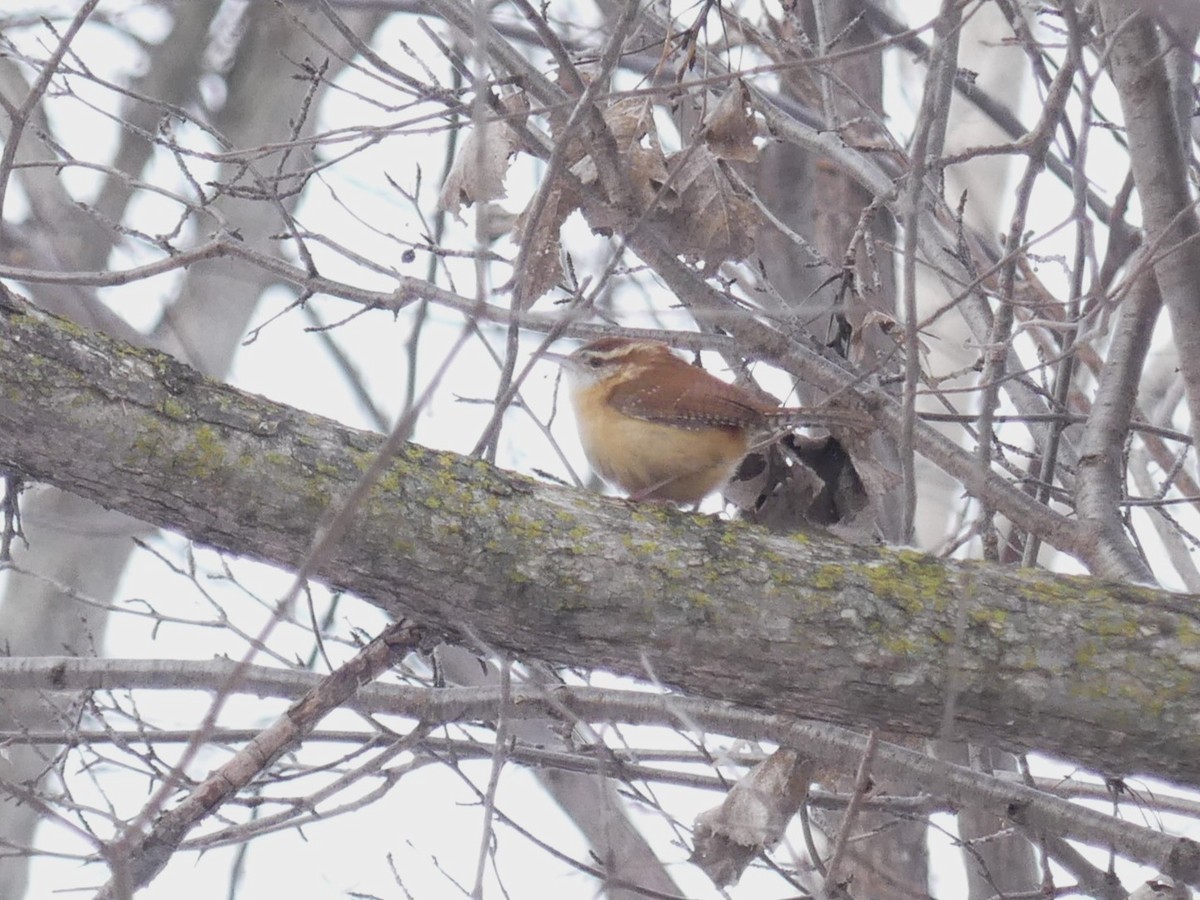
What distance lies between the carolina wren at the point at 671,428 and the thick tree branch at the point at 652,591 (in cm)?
104

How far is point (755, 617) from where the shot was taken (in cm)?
281

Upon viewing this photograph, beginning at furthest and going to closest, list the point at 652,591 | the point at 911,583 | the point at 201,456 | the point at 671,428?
1. the point at 671,428
2. the point at 911,583
3. the point at 652,591
4. the point at 201,456

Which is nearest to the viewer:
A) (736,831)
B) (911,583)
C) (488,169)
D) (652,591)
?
(652,591)

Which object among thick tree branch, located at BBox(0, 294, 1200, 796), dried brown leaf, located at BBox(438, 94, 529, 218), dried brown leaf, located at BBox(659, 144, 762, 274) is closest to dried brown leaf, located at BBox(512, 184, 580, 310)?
dried brown leaf, located at BBox(438, 94, 529, 218)

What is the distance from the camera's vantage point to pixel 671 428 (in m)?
4.03

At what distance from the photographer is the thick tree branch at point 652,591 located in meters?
2.64

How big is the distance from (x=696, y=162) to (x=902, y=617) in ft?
4.77

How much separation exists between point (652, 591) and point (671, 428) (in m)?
1.28

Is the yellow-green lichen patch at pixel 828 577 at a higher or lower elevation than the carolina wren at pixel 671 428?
lower

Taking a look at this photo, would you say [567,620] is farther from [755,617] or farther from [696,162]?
[696,162]

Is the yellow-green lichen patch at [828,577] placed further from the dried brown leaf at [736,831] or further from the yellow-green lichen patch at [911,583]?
the dried brown leaf at [736,831]

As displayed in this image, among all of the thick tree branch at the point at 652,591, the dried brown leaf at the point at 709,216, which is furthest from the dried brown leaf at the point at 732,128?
the thick tree branch at the point at 652,591

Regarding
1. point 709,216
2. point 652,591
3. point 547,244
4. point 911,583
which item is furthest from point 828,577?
point 547,244

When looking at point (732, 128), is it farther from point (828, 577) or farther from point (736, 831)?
point (736, 831)
